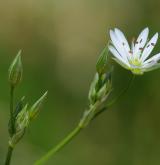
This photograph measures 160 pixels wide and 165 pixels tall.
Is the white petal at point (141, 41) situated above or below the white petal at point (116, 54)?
below

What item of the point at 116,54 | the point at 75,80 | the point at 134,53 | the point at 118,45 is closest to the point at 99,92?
the point at 116,54

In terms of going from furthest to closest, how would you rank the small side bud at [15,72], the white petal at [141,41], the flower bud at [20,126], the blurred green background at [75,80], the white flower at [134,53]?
the blurred green background at [75,80] → the white petal at [141,41] → the white flower at [134,53] → the small side bud at [15,72] → the flower bud at [20,126]

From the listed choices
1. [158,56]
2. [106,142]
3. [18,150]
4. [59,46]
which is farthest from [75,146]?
[158,56]

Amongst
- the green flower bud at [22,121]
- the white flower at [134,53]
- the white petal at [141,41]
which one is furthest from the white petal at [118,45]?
the green flower bud at [22,121]

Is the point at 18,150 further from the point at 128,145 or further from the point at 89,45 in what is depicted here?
the point at 89,45

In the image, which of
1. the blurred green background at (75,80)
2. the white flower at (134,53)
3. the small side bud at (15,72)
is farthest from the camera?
the blurred green background at (75,80)

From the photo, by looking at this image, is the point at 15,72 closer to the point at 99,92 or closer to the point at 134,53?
the point at 99,92

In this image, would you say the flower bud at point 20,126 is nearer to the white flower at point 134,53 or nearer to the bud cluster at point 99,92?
the bud cluster at point 99,92
